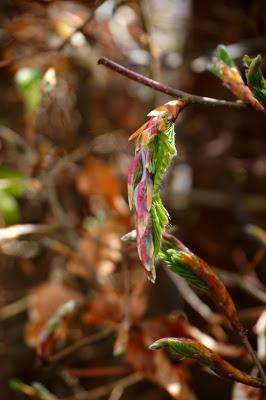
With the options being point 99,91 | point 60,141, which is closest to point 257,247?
point 60,141

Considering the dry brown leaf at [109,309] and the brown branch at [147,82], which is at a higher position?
the brown branch at [147,82]

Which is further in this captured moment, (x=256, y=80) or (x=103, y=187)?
(x=103, y=187)

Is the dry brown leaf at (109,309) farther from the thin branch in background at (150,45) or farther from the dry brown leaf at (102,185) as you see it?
the thin branch in background at (150,45)

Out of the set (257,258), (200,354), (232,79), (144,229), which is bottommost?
(257,258)

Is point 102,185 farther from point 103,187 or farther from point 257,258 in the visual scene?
point 257,258

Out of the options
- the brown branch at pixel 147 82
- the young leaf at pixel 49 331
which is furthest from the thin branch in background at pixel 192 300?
the brown branch at pixel 147 82

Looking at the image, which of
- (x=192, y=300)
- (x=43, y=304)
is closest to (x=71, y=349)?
(x=43, y=304)

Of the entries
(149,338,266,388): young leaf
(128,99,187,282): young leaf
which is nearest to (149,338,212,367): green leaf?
(149,338,266,388): young leaf

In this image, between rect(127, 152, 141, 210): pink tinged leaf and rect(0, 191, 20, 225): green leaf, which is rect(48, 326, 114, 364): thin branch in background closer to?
rect(0, 191, 20, 225): green leaf
